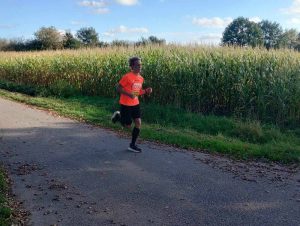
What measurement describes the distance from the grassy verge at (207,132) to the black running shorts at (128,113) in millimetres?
1405

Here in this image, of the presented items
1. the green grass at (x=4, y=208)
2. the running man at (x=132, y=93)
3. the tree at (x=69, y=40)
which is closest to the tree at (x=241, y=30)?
the tree at (x=69, y=40)

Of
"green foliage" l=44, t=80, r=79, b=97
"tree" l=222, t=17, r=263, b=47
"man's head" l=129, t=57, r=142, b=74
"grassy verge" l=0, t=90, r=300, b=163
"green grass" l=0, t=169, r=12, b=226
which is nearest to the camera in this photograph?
"green grass" l=0, t=169, r=12, b=226

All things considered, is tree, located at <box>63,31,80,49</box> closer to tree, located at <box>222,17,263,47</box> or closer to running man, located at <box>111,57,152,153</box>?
tree, located at <box>222,17,263,47</box>

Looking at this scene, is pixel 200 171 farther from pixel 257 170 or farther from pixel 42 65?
pixel 42 65

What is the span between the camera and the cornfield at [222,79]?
41.6 feet

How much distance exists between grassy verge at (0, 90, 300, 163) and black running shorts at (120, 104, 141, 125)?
1405 millimetres

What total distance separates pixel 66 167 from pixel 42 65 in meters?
17.8

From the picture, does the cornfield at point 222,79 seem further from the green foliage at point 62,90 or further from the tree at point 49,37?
the tree at point 49,37

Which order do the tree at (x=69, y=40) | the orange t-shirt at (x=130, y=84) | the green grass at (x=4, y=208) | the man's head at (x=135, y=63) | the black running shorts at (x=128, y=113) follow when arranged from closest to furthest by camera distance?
the green grass at (x=4, y=208)
the man's head at (x=135, y=63)
the orange t-shirt at (x=130, y=84)
the black running shorts at (x=128, y=113)
the tree at (x=69, y=40)

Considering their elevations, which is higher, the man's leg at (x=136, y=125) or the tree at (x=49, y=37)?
the tree at (x=49, y=37)

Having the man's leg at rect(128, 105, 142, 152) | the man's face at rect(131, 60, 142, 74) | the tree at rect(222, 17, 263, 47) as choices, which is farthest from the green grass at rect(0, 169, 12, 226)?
the tree at rect(222, 17, 263, 47)

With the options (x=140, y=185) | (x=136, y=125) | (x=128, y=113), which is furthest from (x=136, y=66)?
(x=140, y=185)

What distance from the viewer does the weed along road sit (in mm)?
5238

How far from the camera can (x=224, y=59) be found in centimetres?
1445
